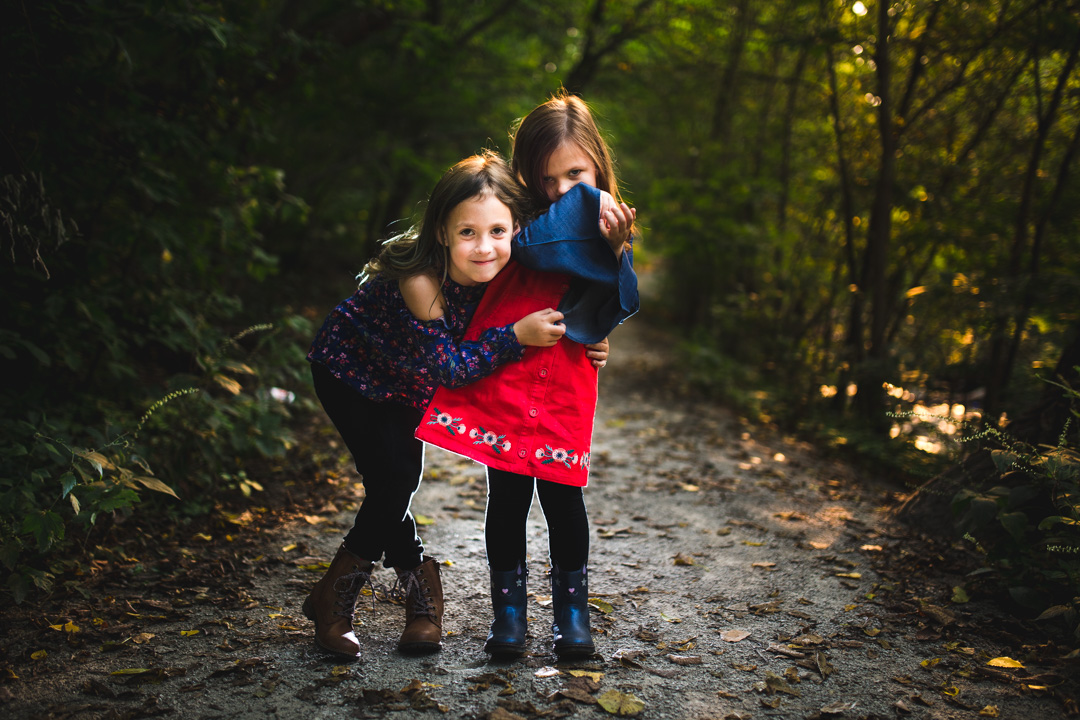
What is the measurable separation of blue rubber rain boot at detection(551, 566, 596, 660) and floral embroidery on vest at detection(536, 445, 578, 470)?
1.40 feet

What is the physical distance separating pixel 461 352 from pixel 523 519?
63cm

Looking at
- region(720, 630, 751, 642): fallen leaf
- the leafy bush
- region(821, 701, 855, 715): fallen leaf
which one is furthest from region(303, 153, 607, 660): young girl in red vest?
region(821, 701, 855, 715): fallen leaf

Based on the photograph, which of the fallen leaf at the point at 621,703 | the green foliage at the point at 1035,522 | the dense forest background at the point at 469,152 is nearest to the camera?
the fallen leaf at the point at 621,703

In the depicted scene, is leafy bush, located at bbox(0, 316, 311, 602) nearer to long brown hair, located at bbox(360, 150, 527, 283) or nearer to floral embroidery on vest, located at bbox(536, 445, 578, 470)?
long brown hair, located at bbox(360, 150, 527, 283)

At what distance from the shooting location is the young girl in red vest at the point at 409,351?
2.17m

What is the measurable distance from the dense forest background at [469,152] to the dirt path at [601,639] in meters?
0.38

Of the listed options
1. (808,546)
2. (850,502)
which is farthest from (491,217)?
(850,502)

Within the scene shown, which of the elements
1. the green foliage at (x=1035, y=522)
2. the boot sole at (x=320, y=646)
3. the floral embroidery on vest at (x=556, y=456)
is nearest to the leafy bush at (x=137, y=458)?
the boot sole at (x=320, y=646)

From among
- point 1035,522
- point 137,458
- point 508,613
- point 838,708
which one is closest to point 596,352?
point 508,613

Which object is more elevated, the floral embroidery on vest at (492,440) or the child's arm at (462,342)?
the child's arm at (462,342)

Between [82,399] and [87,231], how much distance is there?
2.91 feet

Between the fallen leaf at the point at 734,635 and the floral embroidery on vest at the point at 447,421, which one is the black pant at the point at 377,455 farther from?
the fallen leaf at the point at 734,635

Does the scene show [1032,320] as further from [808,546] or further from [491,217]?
[491,217]

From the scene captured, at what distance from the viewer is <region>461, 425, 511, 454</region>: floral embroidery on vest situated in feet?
7.22
